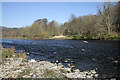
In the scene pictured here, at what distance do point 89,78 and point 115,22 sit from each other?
130ft

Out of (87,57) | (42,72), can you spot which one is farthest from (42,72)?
(87,57)

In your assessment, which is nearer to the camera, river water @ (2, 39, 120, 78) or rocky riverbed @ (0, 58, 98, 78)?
rocky riverbed @ (0, 58, 98, 78)

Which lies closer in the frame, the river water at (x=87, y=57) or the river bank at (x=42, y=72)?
the river bank at (x=42, y=72)

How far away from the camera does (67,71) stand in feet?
20.7

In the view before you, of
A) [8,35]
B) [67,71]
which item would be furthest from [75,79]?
[8,35]

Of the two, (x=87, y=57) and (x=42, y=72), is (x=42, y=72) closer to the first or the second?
(x=42, y=72)

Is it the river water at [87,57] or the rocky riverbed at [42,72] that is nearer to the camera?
the rocky riverbed at [42,72]

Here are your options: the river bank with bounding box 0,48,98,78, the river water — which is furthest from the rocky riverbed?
the river water

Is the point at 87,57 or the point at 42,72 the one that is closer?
the point at 42,72

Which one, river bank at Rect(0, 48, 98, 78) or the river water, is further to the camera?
the river water

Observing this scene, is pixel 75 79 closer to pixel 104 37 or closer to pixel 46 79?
pixel 46 79

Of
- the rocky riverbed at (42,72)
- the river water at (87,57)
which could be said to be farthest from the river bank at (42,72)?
the river water at (87,57)

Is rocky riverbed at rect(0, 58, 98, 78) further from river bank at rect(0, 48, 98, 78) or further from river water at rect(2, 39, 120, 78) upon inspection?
river water at rect(2, 39, 120, 78)

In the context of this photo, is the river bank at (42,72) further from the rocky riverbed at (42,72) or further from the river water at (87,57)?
the river water at (87,57)
